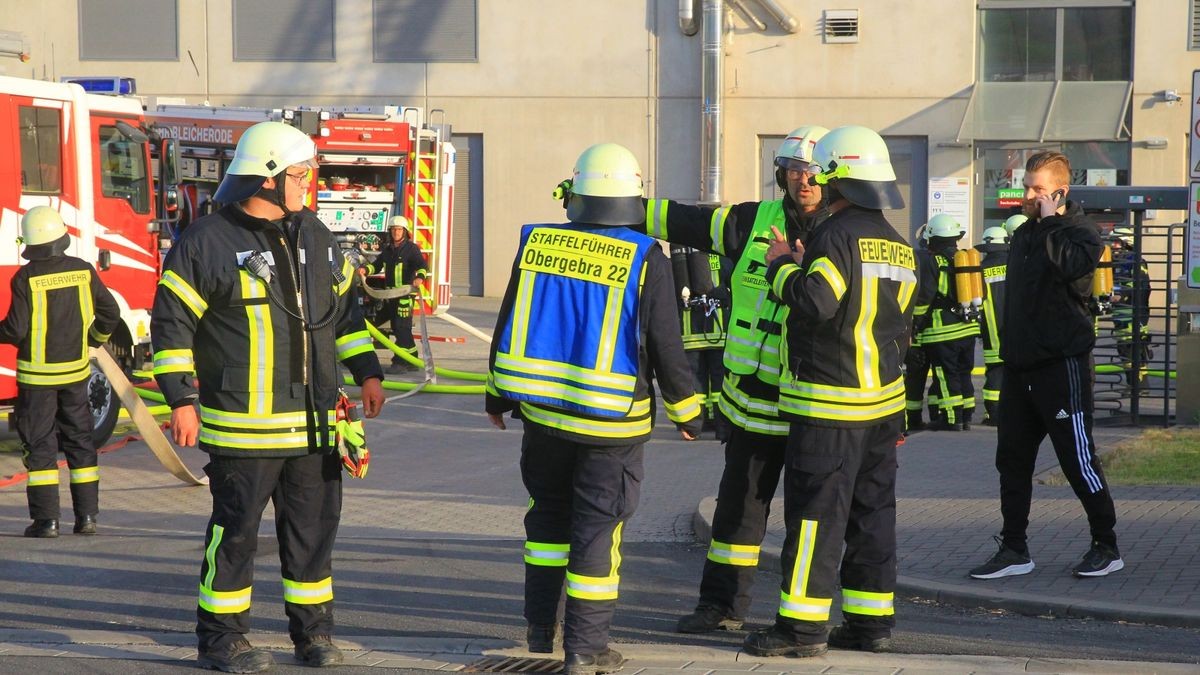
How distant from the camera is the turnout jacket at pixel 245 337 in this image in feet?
18.1

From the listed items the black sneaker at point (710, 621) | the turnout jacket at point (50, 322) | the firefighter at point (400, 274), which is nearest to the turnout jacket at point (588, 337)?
the black sneaker at point (710, 621)

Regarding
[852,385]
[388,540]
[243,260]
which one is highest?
[243,260]

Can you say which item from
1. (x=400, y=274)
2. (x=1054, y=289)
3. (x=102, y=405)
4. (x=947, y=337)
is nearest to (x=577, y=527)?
(x=1054, y=289)

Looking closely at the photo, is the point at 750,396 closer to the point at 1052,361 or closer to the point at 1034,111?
the point at 1052,361

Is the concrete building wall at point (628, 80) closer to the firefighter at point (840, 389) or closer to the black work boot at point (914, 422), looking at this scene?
the black work boot at point (914, 422)

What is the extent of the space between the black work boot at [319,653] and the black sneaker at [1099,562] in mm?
3531

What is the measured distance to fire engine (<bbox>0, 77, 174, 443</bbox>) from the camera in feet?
37.8

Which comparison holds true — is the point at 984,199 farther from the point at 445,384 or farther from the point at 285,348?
the point at 285,348

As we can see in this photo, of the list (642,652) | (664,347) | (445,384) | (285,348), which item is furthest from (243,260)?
(445,384)

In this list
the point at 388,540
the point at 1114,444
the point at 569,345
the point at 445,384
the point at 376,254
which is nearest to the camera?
the point at 569,345

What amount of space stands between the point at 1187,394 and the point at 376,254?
1034 centimetres

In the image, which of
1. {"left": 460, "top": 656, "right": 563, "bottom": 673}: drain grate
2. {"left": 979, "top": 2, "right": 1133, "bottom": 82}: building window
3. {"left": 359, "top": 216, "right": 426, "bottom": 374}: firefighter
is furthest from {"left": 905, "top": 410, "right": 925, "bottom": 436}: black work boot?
{"left": 979, "top": 2, "right": 1133, "bottom": 82}: building window

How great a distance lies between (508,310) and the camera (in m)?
5.61

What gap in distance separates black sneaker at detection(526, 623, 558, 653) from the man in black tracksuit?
2.39 m
